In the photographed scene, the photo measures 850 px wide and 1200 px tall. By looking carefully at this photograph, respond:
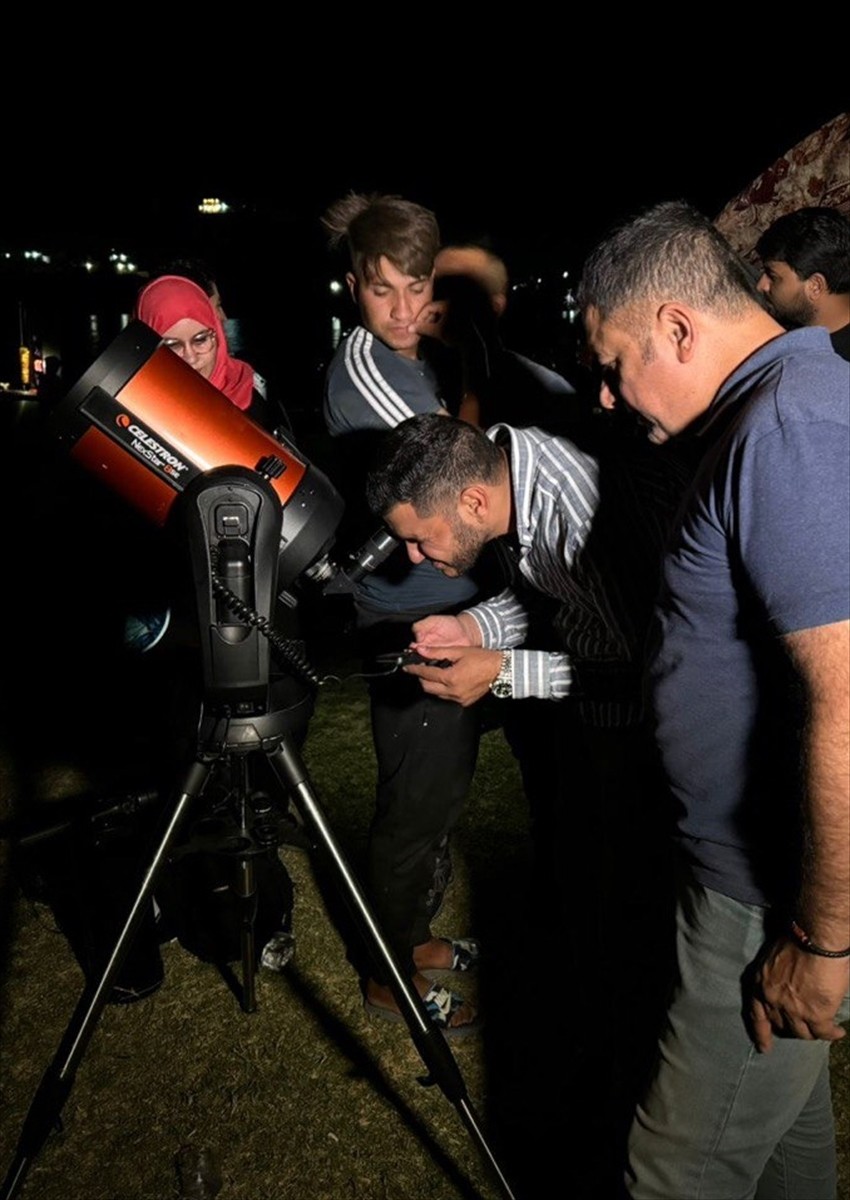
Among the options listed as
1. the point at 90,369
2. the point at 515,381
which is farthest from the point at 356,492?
the point at 90,369

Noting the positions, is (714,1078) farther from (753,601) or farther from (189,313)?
(189,313)

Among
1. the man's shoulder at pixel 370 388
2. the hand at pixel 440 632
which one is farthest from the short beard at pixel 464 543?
the man's shoulder at pixel 370 388

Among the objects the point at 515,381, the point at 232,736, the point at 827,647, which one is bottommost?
the point at 232,736

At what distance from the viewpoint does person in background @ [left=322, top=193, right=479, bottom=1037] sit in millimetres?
2244

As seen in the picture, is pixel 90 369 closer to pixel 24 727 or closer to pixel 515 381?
pixel 515 381

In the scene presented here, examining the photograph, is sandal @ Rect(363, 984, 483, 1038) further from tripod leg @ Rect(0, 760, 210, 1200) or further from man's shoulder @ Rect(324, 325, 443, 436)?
man's shoulder @ Rect(324, 325, 443, 436)

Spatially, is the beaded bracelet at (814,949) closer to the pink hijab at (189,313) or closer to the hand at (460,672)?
the hand at (460,672)

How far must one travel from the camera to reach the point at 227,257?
172 feet

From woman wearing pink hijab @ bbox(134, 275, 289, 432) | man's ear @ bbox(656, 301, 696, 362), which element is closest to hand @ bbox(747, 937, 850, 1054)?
man's ear @ bbox(656, 301, 696, 362)

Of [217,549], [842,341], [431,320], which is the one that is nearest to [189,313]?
[431,320]

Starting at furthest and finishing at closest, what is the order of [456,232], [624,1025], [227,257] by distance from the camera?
[227,257] → [456,232] → [624,1025]

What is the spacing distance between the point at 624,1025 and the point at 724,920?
668 millimetres

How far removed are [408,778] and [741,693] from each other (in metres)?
1.21

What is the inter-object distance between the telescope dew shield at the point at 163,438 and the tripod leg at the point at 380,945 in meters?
0.40
